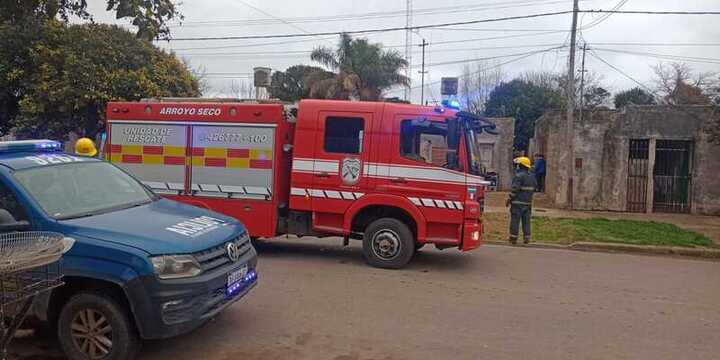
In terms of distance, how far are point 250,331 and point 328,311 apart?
92 cm

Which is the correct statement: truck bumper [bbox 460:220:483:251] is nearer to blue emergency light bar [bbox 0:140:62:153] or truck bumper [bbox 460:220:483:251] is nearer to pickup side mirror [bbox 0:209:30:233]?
blue emergency light bar [bbox 0:140:62:153]

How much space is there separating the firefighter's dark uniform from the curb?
10.8 inches

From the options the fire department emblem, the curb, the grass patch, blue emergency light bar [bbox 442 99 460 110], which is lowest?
the curb

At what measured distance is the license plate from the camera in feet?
15.5

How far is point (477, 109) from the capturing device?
42188mm

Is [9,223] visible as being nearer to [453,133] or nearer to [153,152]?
[153,152]

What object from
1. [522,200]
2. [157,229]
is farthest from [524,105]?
[157,229]

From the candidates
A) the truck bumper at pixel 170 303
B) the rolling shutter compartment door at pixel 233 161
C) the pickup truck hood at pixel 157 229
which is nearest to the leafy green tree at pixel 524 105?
the rolling shutter compartment door at pixel 233 161

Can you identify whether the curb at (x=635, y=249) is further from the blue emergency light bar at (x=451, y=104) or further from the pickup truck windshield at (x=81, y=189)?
the pickup truck windshield at (x=81, y=189)

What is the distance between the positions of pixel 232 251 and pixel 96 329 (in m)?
1.15

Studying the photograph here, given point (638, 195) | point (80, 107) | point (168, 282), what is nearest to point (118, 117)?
point (168, 282)

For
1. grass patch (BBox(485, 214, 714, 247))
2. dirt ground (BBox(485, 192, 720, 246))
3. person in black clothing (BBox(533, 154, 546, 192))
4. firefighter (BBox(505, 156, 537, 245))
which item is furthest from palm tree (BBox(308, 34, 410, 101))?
firefighter (BBox(505, 156, 537, 245))

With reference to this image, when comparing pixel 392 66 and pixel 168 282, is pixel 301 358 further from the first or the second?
pixel 392 66

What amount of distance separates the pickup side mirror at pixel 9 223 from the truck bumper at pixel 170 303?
91 centimetres
